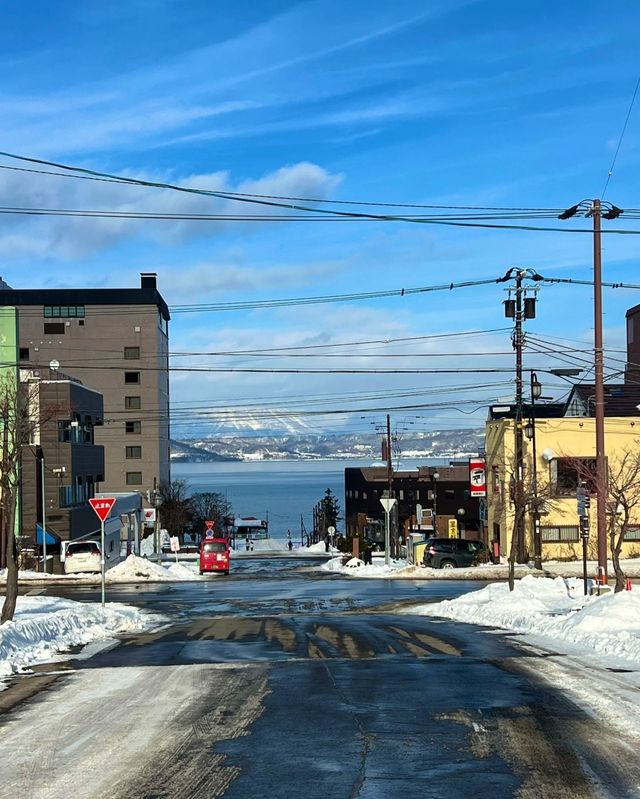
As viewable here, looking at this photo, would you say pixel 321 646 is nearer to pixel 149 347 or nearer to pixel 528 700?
pixel 528 700

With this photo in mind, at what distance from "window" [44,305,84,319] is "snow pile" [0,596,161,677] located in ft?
303

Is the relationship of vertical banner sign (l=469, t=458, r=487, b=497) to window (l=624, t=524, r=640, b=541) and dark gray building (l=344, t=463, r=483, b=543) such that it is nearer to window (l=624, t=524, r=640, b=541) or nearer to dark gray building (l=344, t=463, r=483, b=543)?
window (l=624, t=524, r=640, b=541)

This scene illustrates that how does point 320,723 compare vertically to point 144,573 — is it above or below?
above

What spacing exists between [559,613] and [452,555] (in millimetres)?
30303

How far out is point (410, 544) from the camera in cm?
6131

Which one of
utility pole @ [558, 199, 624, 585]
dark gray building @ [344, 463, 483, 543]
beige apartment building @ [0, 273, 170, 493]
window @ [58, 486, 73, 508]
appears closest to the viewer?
utility pole @ [558, 199, 624, 585]

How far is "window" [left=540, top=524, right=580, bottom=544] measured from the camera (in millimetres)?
56656

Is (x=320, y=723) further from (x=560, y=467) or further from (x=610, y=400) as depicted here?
(x=610, y=400)

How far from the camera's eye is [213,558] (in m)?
54.0

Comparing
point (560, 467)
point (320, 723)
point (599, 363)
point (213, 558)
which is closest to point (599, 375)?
point (599, 363)

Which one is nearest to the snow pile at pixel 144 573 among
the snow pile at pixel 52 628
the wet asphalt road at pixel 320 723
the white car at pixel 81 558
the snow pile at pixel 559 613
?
the white car at pixel 81 558

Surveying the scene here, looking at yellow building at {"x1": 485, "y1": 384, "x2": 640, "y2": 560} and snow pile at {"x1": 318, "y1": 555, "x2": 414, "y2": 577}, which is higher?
yellow building at {"x1": 485, "y1": 384, "x2": 640, "y2": 560}

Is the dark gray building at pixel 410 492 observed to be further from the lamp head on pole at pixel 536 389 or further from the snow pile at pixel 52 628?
the snow pile at pixel 52 628

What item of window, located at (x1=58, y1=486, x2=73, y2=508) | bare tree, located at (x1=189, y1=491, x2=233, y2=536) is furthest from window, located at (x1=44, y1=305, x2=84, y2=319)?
window, located at (x1=58, y1=486, x2=73, y2=508)
